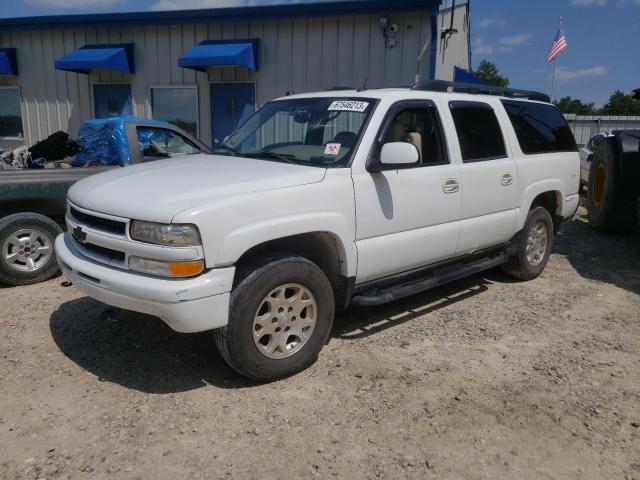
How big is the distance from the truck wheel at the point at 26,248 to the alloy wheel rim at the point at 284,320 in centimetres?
313

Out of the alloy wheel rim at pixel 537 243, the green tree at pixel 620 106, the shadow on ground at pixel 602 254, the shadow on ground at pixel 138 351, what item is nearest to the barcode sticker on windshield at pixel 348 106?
the shadow on ground at pixel 138 351

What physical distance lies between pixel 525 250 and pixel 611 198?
3006mm

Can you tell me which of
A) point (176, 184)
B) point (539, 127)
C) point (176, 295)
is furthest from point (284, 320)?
point (539, 127)

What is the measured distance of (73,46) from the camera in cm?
1227

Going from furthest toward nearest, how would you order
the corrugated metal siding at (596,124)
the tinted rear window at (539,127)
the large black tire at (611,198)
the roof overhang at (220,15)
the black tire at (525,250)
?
the corrugated metal siding at (596,124), the roof overhang at (220,15), the large black tire at (611,198), the black tire at (525,250), the tinted rear window at (539,127)

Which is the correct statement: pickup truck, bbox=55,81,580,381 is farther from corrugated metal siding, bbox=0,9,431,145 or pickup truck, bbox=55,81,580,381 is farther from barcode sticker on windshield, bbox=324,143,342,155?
corrugated metal siding, bbox=0,9,431,145

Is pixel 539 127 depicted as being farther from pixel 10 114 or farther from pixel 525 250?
pixel 10 114

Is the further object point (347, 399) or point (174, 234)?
point (347, 399)

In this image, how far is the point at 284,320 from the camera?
11.6 ft

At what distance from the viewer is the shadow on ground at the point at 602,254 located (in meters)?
6.27

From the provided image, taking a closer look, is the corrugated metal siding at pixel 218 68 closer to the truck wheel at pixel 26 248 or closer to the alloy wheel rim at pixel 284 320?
the truck wheel at pixel 26 248

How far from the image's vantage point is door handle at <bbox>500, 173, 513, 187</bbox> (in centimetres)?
504

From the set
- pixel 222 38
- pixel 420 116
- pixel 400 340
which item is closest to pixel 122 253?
pixel 400 340

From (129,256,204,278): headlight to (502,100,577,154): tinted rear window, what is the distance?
3712mm
